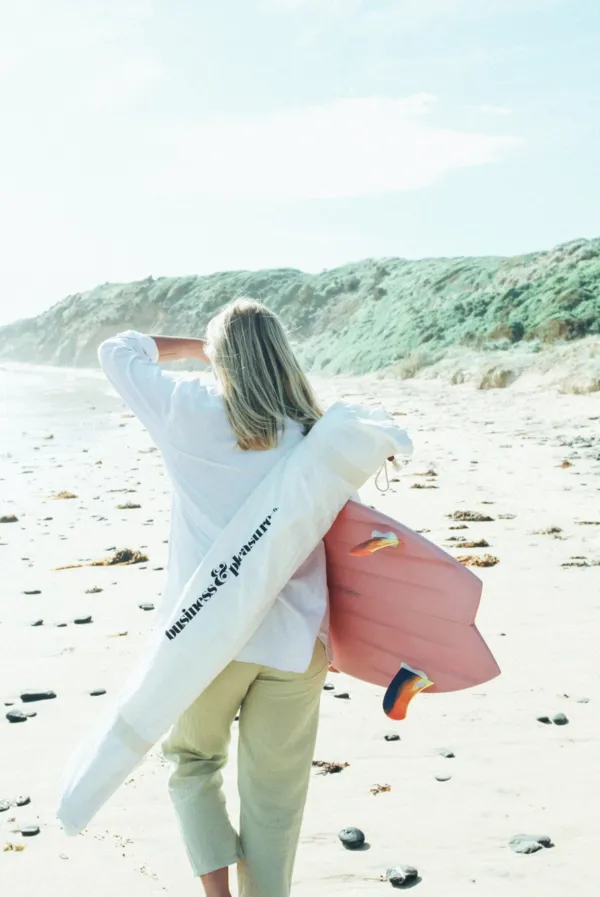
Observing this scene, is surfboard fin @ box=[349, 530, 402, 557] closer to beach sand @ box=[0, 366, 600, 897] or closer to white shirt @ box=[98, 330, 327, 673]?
white shirt @ box=[98, 330, 327, 673]

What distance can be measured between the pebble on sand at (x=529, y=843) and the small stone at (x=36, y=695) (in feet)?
7.44

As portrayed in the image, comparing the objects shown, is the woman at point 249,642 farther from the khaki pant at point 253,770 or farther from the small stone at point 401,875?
the small stone at point 401,875

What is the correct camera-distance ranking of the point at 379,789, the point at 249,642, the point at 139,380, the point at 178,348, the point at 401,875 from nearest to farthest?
the point at 249,642, the point at 139,380, the point at 401,875, the point at 178,348, the point at 379,789

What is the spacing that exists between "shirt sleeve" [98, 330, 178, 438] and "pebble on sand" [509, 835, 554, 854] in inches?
71.1

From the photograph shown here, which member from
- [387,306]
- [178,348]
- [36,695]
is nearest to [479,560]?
[36,695]

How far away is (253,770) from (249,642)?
36 centimetres

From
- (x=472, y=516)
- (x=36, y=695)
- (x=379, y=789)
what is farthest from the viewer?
(x=472, y=516)

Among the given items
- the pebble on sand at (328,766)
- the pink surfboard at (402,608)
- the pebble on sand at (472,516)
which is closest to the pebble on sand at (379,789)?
the pebble on sand at (328,766)

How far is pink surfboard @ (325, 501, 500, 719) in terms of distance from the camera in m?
2.63

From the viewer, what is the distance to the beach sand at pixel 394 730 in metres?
2.97

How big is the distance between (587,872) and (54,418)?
Result: 63.5 feet

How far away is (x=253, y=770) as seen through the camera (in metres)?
2.54

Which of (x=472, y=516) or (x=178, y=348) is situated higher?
(x=178, y=348)

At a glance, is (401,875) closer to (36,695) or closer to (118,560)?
(36,695)
